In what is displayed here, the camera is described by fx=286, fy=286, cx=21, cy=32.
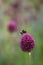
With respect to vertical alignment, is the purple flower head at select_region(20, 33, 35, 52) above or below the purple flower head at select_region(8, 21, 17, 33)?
below

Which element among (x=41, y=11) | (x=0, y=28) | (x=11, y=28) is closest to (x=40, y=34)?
(x=11, y=28)

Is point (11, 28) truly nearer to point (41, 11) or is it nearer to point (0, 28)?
point (0, 28)

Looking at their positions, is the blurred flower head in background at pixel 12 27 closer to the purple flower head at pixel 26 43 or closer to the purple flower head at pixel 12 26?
the purple flower head at pixel 12 26

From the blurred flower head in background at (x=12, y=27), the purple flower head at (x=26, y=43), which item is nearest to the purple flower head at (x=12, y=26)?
the blurred flower head in background at (x=12, y=27)

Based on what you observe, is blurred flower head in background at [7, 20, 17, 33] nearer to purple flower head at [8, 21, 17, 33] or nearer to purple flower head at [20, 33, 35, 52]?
purple flower head at [8, 21, 17, 33]

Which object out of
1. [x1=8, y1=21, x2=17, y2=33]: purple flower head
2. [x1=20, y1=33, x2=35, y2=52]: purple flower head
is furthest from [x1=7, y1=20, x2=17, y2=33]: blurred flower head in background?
[x1=20, y1=33, x2=35, y2=52]: purple flower head

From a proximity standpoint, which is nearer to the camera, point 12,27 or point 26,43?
point 26,43

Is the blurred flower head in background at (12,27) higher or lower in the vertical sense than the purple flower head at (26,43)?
higher

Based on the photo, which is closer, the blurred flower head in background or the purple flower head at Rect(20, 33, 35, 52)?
the purple flower head at Rect(20, 33, 35, 52)

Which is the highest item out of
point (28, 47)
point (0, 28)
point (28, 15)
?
point (28, 15)

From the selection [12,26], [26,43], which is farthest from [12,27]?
[26,43]

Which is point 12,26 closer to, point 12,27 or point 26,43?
point 12,27
